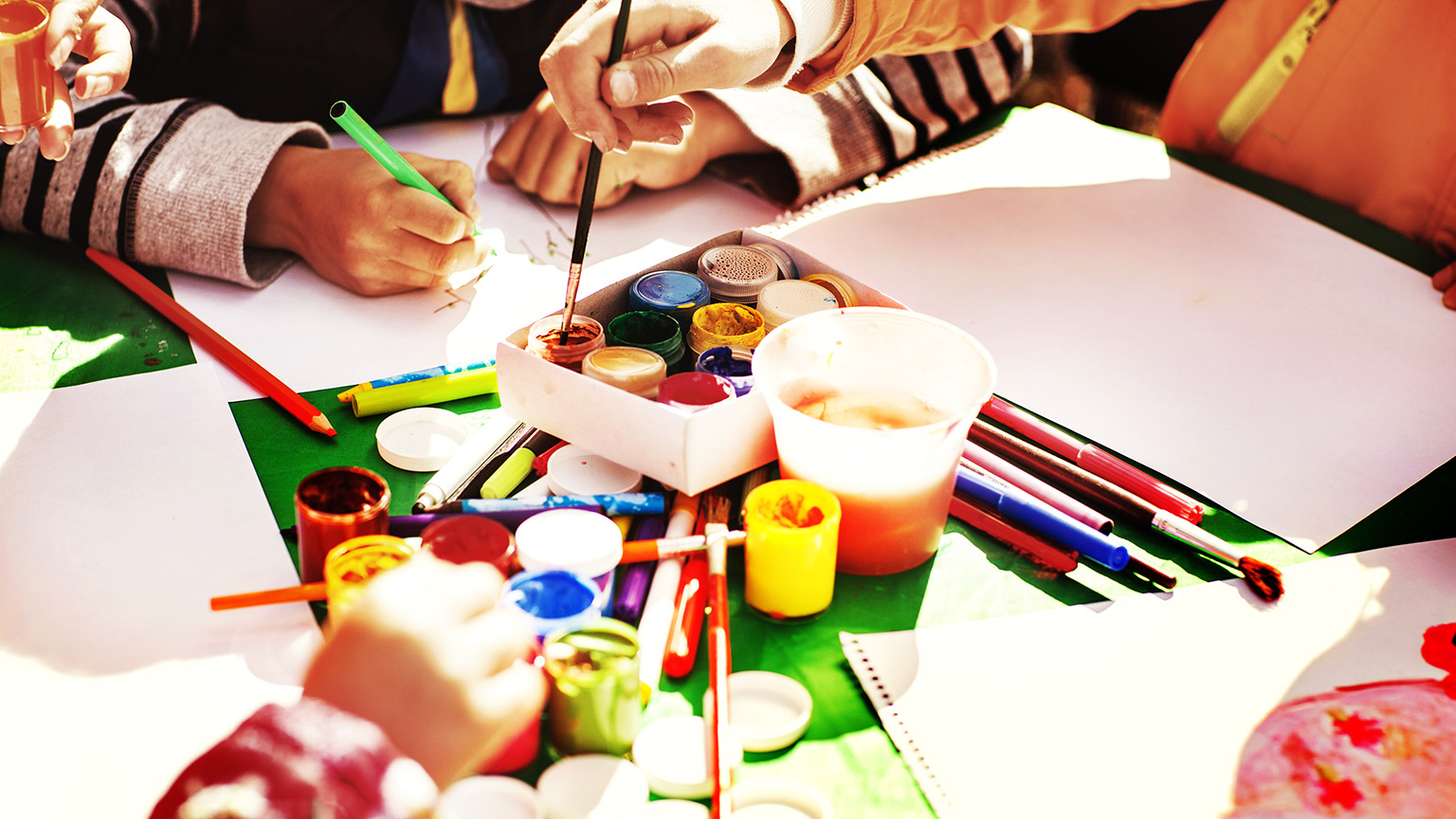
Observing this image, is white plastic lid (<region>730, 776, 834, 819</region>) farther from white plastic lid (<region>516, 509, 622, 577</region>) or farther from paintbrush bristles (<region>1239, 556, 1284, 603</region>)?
paintbrush bristles (<region>1239, 556, 1284, 603</region>)

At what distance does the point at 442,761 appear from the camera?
1.50ft

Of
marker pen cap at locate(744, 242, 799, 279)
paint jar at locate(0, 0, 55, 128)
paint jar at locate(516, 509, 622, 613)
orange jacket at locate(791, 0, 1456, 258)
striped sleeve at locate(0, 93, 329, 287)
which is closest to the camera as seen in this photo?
paint jar at locate(516, 509, 622, 613)

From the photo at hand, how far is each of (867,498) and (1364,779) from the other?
0.28 metres

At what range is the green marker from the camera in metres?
0.81

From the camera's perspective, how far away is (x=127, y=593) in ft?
1.94

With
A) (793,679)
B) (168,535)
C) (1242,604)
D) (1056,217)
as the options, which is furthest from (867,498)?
(1056,217)

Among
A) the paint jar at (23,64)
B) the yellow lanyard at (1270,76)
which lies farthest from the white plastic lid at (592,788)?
the yellow lanyard at (1270,76)

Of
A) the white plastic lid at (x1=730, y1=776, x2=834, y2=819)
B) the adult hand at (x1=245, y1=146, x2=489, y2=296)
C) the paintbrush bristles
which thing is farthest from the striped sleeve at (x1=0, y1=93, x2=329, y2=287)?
the paintbrush bristles

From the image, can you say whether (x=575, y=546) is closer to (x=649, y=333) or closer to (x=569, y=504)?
(x=569, y=504)

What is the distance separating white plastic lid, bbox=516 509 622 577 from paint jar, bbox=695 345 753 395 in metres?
0.14

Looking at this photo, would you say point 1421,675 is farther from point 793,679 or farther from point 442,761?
point 442,761

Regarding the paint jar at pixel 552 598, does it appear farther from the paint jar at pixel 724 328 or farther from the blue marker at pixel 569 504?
the paint jar at pixel 724 328

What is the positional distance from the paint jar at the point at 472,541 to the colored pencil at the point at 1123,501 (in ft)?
1.10

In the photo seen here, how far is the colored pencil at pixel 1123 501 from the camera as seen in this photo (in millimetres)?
625
